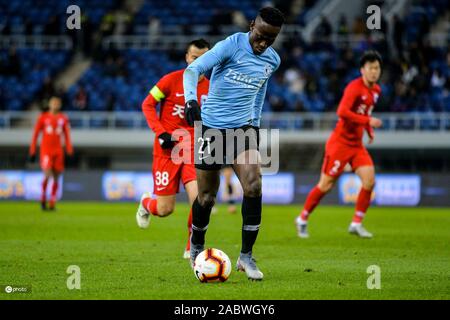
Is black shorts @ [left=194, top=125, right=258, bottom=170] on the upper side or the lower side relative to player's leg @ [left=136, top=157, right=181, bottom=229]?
upper

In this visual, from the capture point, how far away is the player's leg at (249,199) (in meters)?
8.66

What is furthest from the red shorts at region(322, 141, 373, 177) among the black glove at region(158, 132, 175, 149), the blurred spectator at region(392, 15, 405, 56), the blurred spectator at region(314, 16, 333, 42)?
the blurred spectator at region(314, 16, 333, 42)

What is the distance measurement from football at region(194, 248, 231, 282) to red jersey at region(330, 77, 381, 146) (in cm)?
569

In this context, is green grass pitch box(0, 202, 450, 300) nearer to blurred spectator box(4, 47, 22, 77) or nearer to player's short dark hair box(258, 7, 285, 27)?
player's short dark hair box(258, 7, 285, 27)

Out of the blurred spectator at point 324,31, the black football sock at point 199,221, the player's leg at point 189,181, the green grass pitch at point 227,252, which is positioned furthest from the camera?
the blurred spectator at point 324,31

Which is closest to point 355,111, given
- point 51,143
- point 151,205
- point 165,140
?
point 151,205

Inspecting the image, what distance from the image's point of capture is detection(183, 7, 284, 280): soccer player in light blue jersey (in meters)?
8.64

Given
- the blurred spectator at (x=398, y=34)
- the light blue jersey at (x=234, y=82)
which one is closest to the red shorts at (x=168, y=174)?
the light blue jersey at (x=234, y=82)

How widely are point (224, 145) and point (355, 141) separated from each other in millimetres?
6049

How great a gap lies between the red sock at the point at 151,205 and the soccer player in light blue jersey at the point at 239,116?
8.40 feet

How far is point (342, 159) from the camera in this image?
1430cm

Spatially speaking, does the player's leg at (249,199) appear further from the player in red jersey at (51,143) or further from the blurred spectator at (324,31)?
the blurred spectator at (324,31)

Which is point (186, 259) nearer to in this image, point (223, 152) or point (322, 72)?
point (223, 152)

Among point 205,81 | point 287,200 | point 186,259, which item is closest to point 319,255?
point 186,259
